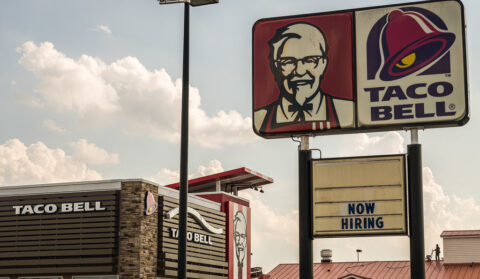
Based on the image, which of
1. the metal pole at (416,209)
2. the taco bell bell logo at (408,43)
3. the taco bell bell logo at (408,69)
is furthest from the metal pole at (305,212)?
the taco bell bell logo at (408,43)

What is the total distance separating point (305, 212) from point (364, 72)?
3446mm

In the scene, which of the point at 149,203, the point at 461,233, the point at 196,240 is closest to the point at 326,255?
the point at 461,233

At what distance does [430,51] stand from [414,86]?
2.98ft

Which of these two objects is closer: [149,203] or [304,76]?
[304,76]

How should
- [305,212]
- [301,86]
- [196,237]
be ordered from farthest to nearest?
[196,237] < [301,86] < [305,212]

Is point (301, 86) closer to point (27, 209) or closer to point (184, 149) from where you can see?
point (184, 149)

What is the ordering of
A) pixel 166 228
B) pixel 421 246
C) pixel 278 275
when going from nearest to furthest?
1. pixel 421 246
2. pixel 166 228
3. pixel 278 275

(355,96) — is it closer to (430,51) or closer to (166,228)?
(430,51)

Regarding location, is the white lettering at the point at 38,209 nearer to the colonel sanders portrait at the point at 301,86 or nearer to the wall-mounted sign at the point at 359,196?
the colonel sanders portrait at the point at 301,86

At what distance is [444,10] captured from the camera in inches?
714

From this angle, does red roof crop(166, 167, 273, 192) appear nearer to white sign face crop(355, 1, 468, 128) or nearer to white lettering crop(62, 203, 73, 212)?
white lettering crop(62, 203, 73, 212)

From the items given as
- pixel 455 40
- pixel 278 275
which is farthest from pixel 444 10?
pixel 278 275

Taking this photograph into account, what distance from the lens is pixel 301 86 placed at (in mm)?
18594

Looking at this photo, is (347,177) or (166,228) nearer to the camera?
(347,177)
